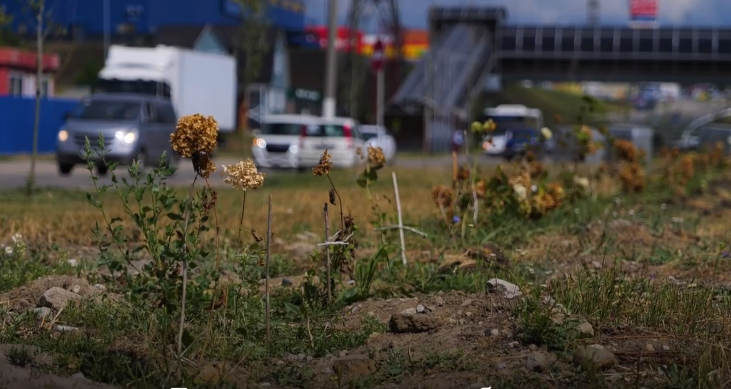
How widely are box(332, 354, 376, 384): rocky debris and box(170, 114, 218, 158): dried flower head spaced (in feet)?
4.40

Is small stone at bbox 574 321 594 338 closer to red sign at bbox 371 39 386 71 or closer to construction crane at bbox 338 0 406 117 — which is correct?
red sign at bbox 371 39 386 71

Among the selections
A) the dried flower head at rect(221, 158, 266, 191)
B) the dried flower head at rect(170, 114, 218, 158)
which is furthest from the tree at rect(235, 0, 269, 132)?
the dried flower head at rect(170, 114, 218, 158)

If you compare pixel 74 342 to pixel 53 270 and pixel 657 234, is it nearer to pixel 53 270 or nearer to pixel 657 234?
pixel 53 270

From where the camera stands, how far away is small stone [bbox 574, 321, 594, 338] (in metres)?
6.73

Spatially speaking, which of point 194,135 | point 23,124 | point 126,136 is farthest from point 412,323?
point 23,124

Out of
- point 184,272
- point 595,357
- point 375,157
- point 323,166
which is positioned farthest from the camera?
point 375,157

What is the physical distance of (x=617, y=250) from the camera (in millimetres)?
10523

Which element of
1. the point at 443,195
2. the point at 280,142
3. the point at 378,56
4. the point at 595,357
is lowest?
the point at 280,142

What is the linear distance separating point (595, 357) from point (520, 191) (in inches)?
214

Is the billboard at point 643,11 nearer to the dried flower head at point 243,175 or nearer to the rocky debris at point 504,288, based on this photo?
the rocky debris at point 504,288

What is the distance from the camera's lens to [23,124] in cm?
4053

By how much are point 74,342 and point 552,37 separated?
75219mm

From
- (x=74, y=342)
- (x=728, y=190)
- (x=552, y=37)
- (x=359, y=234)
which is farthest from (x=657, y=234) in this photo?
(x=552, y=37)

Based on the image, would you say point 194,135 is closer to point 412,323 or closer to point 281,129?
point 412,323
